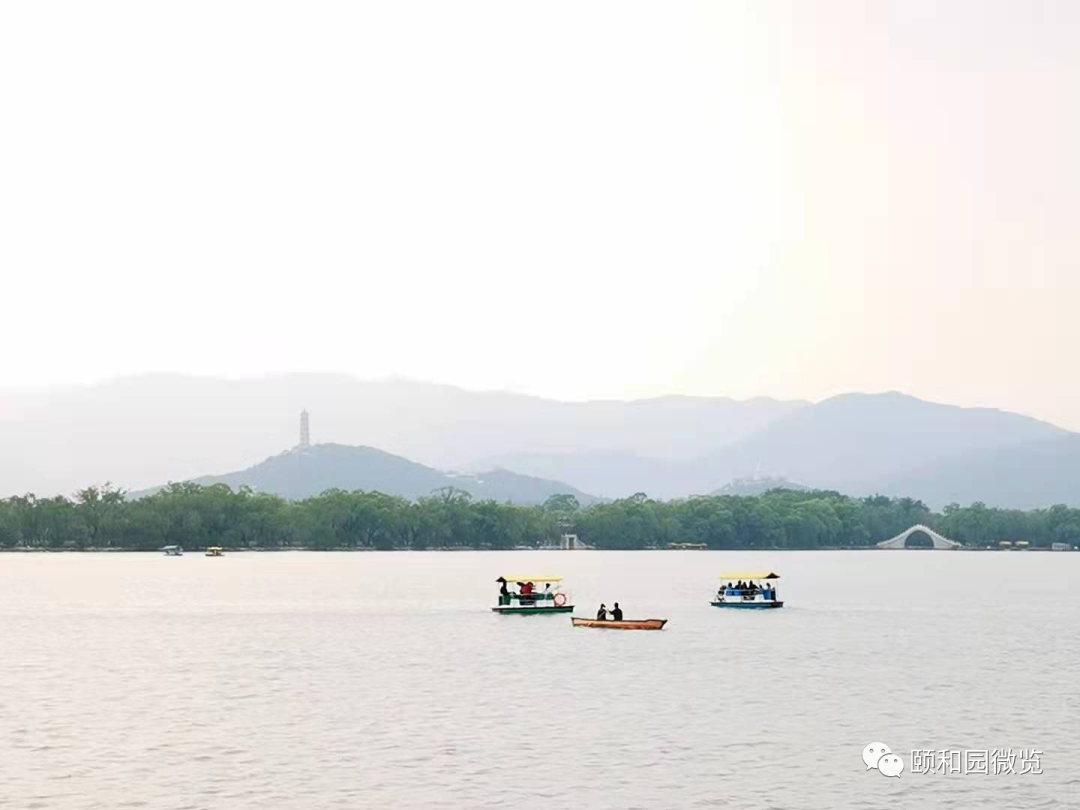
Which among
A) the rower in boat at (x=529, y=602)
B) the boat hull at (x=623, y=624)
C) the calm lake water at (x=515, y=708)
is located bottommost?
the calm lake water at (x=515, y=708)

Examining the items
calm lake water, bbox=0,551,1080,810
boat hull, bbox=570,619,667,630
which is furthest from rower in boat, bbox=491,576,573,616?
boat hull, bbox=570,619,667,630

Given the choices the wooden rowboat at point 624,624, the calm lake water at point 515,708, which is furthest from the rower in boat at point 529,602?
the wooden rowboat at point 624,624

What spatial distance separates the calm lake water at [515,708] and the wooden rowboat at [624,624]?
868 millimetres

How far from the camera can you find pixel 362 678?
65.4 meters

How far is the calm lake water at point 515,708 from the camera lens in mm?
40594

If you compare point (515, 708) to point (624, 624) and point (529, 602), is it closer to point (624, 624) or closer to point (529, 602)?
point (624, 624)

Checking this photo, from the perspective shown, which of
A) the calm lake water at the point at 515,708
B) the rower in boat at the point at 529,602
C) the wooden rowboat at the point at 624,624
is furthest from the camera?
the rower in boat at the point at 529,602

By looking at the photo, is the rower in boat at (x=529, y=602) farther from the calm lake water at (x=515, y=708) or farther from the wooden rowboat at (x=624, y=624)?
the wooden rowboat at (x=624, y=624)

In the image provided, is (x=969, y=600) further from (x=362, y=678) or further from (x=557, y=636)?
(x=362, y=678)

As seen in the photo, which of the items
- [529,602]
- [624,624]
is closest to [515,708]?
[624,624]

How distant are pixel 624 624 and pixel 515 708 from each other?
3404cm

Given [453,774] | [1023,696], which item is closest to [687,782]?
[453,774]

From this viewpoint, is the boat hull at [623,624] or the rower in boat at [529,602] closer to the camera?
the boat hull at [623,624]

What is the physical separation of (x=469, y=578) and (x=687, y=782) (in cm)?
13355
